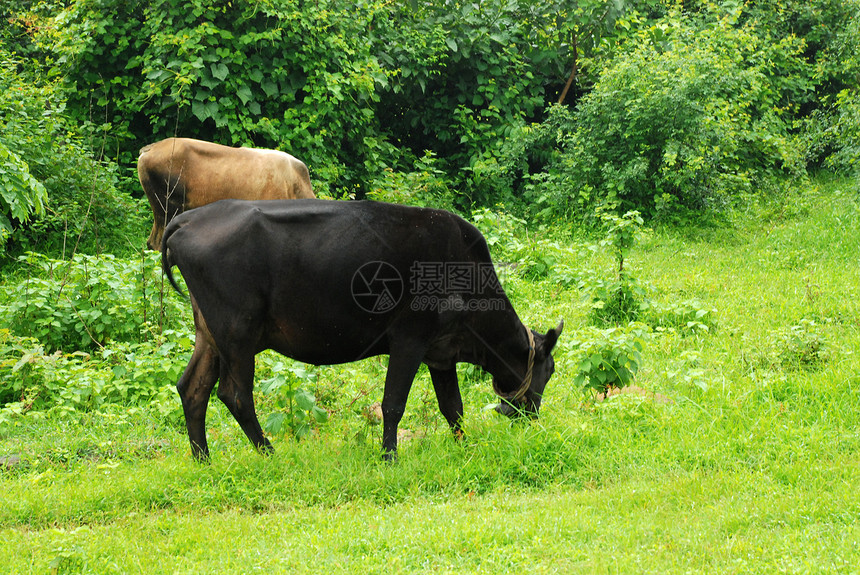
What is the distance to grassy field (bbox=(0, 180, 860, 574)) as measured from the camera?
4219mm

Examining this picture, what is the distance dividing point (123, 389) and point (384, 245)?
265 centimetres

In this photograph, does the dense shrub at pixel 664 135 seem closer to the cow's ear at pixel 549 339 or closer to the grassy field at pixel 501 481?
the grassy field at pixel 501 481

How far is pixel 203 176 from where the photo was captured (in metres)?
10.1

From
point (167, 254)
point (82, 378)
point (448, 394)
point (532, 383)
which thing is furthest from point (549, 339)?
point (82, 378)

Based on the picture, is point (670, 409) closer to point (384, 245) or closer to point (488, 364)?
point (488, 364)

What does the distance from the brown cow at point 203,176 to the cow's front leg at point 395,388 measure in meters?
5.12

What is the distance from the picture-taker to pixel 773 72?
16.0 m

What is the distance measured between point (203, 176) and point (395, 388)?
5601 mm

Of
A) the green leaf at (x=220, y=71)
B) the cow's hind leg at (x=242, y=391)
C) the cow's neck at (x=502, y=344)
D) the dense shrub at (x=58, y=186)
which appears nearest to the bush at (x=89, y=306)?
the cow's hind leg at (x=242, y=391)

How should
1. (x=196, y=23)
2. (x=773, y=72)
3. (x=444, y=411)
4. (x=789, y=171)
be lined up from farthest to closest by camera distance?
1. (x=773, y=72)
2. (x=789, y=171)
3. (x=196, y=23)
4. (x=444, y=411)

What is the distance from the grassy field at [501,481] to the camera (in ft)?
13.8

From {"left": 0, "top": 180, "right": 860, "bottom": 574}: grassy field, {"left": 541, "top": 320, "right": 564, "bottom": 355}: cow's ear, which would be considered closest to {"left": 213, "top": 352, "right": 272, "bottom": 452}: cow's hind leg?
{"left": 0, "top": 180, "right": 860, "bottom": 574}: grassy field

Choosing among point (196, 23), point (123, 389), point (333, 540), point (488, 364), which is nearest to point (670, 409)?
point (488, 364)

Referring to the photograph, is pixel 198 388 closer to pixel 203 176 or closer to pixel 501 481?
pixel 501 481
